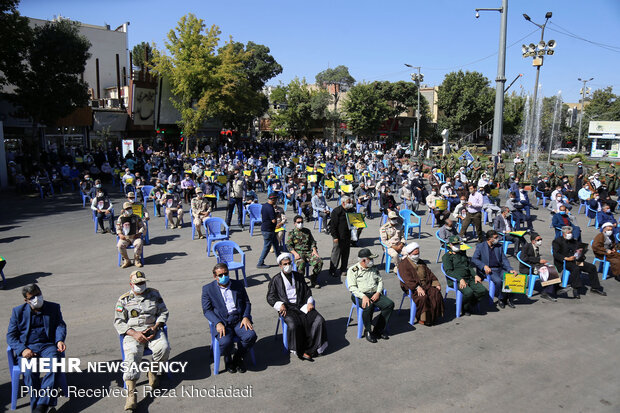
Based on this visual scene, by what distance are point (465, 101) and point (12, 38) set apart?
148 feet

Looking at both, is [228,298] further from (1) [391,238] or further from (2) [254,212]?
(2) [254,212]

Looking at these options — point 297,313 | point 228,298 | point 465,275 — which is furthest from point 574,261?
point 228,298

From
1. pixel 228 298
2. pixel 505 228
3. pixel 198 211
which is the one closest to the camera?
pixel 228 298

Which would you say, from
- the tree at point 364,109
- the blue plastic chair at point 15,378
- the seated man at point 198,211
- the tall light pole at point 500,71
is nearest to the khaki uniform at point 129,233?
the seated man at point 198,211

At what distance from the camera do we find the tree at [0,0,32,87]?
19281 mm

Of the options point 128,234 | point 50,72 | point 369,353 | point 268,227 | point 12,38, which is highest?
point 12,38

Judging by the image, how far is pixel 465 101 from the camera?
2016 inches

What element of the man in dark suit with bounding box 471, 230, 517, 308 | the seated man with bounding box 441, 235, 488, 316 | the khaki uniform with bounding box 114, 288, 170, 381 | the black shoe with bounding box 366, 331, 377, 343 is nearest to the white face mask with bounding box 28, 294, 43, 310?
the khaki uniform with bounding box 114, 288, 170, 381

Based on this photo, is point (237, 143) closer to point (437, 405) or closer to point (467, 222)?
point (467, 222)

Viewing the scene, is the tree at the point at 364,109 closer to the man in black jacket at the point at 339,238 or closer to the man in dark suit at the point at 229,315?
the man in black jacket at the point at 339,238

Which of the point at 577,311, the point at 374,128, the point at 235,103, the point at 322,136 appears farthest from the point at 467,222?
the point at 322,136

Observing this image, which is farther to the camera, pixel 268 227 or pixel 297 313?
pixel 268 227

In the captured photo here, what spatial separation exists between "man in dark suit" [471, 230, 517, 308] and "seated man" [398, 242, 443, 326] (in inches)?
51.0

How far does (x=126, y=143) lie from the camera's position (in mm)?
25234
